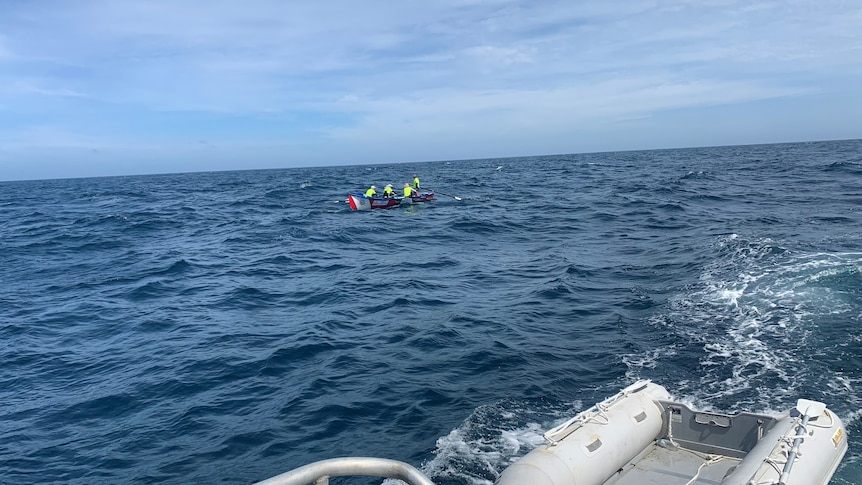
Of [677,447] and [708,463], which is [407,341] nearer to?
[677,447]

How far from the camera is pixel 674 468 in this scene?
22.1 feet

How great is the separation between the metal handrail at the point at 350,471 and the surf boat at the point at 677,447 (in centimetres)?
268

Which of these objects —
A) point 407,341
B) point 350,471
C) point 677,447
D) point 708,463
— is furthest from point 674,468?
point 407,341

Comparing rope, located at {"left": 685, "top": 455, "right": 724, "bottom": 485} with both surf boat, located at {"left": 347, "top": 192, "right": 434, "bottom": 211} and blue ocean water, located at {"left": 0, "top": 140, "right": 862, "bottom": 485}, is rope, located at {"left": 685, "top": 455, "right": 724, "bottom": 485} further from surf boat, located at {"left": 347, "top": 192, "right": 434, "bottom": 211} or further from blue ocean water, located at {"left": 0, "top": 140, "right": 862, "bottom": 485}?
surf boat, located at {"left": 347, "top": 192, "right": 434, "bottom": 211}

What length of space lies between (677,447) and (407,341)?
23.2ft

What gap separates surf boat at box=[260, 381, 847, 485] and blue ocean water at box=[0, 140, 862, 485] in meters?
1.25

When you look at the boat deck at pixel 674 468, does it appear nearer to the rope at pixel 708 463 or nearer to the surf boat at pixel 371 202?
the rope at pixel 708 463

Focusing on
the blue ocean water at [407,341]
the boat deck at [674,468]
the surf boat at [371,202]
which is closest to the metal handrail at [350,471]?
the boat deck at [674,468]

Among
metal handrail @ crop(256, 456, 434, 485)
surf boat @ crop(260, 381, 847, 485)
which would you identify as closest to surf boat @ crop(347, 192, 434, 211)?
surf boat @ crop(260, 381, 847, 485)

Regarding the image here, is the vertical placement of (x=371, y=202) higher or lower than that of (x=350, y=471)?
higher

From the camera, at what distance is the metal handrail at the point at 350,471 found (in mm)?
Answer: 2721

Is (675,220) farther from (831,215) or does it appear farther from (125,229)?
(125,229)

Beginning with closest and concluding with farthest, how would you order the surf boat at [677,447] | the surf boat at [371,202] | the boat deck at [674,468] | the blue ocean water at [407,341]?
the surf boat at [677,447]
the boat deck at [674,468]
the blue ocean water at [407,341]
the surf boat at [371,202]

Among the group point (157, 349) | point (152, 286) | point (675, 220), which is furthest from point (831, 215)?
point (152, 286)
